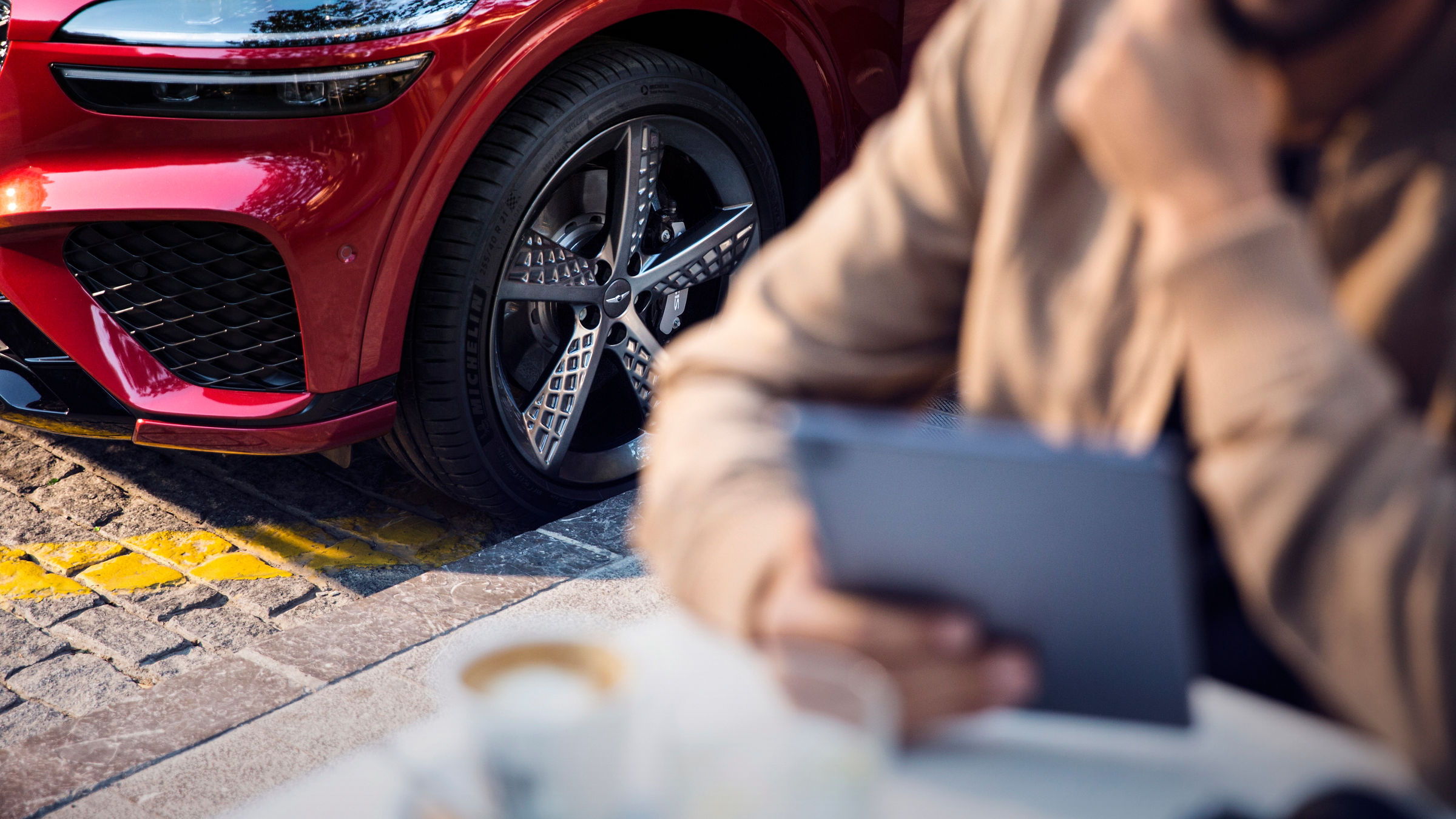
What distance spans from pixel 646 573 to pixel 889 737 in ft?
6.34

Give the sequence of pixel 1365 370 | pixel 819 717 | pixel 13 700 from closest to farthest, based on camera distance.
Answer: pixel 819 717, pixel 1365 370, pixel 13 700

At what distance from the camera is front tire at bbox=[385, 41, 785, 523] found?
2.58 m

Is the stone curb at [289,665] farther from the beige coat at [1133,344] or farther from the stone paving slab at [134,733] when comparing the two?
the beige coat at [1133,344]

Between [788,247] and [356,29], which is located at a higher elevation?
[356,29]

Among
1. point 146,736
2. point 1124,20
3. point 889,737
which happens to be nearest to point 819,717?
point 889,737

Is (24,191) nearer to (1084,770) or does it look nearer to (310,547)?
(310,547)

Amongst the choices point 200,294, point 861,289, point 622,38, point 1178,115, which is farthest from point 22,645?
point 1178,115

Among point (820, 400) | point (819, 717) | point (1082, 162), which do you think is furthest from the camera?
point (820, 400)

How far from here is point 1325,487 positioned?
0.85 metres

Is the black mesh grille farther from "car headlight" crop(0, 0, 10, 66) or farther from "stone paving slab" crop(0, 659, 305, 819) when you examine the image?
"stone paving slab" crop(0, 659, 305, 819)

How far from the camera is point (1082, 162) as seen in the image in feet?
3.72

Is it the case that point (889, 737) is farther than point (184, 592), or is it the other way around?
point (184, 592)

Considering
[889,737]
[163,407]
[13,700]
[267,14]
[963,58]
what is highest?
[267,14]

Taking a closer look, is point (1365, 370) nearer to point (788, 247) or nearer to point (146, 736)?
point (788, 247)
